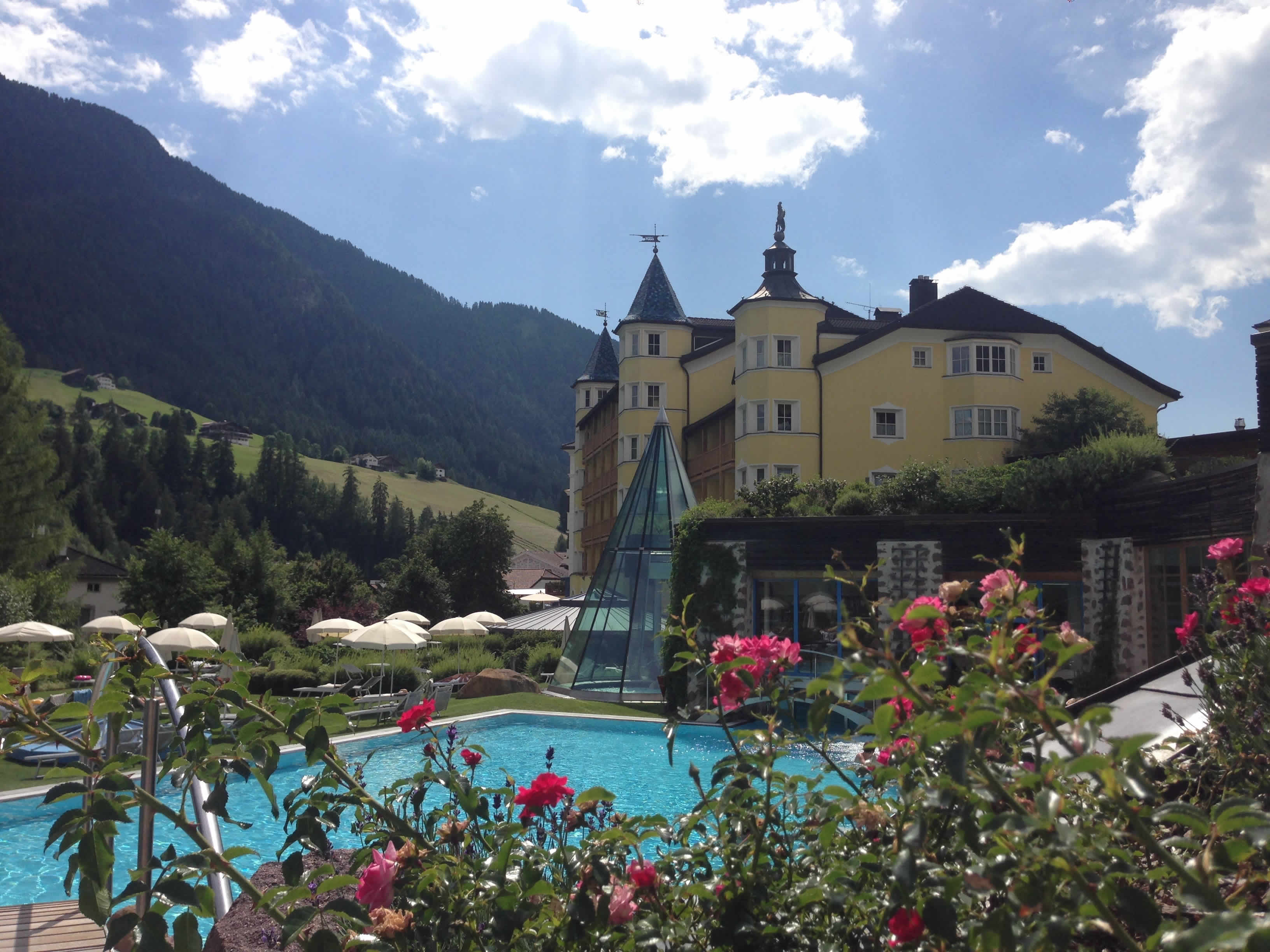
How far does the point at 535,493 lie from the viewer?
170125 millimetres

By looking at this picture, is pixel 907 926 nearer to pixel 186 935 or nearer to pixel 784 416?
pixel 186 935

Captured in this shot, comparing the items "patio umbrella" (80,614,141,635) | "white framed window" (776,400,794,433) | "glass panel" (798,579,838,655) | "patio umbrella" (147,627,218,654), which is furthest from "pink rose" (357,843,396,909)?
"white framed window" (776,400,794,433)

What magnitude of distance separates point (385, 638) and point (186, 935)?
18.6 metres

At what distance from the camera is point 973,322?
29.3 m

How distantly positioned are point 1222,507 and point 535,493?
159 metres

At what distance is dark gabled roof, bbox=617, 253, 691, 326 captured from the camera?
123ft

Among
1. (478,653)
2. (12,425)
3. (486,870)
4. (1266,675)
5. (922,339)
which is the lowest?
(478,653)

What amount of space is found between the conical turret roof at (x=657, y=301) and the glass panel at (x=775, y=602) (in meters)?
20.1

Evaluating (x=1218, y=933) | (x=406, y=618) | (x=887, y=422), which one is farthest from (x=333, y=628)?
(x=1218, y=933)

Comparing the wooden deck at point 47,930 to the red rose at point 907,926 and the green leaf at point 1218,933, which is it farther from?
the green leaf at point 1218,933

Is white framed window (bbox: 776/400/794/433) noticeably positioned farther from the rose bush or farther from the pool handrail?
the rose bush

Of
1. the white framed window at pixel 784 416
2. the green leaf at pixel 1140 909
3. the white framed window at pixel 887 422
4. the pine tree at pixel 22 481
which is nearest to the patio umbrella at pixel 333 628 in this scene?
the white framed window at pixel 784 416

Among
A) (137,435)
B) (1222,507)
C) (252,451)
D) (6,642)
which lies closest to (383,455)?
(252,451)

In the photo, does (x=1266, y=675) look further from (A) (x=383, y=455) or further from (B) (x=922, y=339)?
(A) (x=383, y=455)
